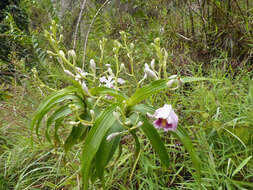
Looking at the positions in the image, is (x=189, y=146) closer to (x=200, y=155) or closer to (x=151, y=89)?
(x=151, y=89)

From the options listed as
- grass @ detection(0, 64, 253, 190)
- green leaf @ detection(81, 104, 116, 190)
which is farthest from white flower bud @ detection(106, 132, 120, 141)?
grass @ detection(0, 64, 253, 190)

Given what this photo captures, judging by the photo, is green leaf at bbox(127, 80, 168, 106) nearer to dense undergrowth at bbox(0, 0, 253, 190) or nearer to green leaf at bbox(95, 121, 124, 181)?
green leaf at bbox(95, 121, 124, 181)

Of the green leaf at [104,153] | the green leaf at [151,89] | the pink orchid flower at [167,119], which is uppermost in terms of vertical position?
the green leaf at [151,89]

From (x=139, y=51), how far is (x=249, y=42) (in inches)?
40.4

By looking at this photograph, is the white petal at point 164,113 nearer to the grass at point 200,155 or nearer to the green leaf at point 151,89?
the green leaf at point 151,89

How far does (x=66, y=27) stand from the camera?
2824 millimetres

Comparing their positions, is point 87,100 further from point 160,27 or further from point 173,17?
point 173,17

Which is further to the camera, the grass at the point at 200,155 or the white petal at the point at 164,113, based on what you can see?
the grass at the point at 200,155

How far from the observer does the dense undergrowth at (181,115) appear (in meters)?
0.97

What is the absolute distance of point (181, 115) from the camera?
1252mm

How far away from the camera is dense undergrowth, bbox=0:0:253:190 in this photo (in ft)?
3.18

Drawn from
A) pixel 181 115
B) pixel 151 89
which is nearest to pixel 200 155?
pixel 181 115

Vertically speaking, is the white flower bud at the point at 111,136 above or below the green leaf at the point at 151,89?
below

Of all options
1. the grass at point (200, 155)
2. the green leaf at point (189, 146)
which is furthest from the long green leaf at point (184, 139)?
the grass at point (200, 155)
